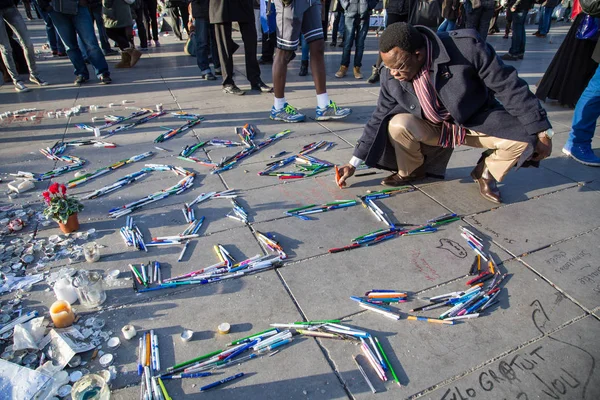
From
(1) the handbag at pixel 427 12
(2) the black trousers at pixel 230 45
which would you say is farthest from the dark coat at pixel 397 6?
(2) the black trousers at pixel 230 45

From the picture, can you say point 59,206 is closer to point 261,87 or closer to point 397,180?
point 397,180

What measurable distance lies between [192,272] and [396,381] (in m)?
1.52

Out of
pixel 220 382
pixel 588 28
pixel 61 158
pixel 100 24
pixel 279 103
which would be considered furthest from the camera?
pixel 100 24

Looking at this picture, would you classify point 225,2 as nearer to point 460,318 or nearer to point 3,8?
point 3,8

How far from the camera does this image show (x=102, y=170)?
164 inches

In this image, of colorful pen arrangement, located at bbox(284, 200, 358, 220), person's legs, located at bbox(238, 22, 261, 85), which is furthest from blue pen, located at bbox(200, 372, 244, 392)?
person's legs, located at bbox(238, 22, 261, 85)

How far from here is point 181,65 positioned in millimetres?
9211

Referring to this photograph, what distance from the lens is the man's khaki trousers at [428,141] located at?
11.0ft

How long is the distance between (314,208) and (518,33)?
8389 millimetres

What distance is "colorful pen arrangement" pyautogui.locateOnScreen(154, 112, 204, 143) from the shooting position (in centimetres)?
495

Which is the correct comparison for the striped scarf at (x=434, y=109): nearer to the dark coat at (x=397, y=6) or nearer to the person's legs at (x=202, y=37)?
the dark coat at (x=397, y=6)

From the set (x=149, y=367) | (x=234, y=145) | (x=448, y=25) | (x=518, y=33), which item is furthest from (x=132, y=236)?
(x=518, y=33)

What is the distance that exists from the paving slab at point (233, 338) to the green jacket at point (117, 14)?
7.80 m

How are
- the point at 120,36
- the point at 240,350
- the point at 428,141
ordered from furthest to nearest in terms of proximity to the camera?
the point at 120,36, the point at 428,141, the point at 240,350
